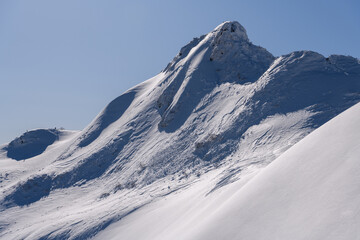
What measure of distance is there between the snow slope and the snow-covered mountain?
8.60ft

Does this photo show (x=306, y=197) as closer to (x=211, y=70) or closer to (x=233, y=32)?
(x=211, y=70)

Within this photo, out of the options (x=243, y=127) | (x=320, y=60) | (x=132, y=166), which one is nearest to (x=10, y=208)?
(x=132, y=166)

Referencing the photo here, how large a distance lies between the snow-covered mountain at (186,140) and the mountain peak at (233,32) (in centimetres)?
14

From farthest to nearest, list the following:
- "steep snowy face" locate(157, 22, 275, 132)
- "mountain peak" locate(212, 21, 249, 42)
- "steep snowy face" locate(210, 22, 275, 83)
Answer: "mountain peak" locate(212, 21, 249, 42), "steep snowy face" locate(210, 22, 275, 83), "steep snowy face" locate(157, 22, 275, 132)

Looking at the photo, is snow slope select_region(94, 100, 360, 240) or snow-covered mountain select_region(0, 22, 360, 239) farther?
snow-covered mountain select_region(0, 22, 360, 239)

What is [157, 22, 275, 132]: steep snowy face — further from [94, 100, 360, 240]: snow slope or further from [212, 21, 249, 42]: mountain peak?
[94, 100, 360, 240]: snow slope

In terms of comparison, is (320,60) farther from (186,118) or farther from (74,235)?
(74,235)

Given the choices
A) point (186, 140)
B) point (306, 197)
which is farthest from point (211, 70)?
point (306, 197)

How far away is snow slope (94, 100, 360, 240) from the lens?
219 inches

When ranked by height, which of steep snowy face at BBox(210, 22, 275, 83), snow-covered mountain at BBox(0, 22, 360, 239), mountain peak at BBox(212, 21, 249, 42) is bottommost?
snow-covered mountain at BBox(0, 22, 360, 239)

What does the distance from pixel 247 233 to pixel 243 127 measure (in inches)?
576

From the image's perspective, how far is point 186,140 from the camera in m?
23.3

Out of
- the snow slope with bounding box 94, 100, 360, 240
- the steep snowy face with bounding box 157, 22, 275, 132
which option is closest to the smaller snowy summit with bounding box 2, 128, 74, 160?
the steep snowy face with bounding box 157, 22, 275, 132

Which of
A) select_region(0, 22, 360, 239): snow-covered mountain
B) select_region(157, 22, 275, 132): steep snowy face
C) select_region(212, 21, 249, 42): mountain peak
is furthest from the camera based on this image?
select_region(212, 21, 249, 42): mountain peak
